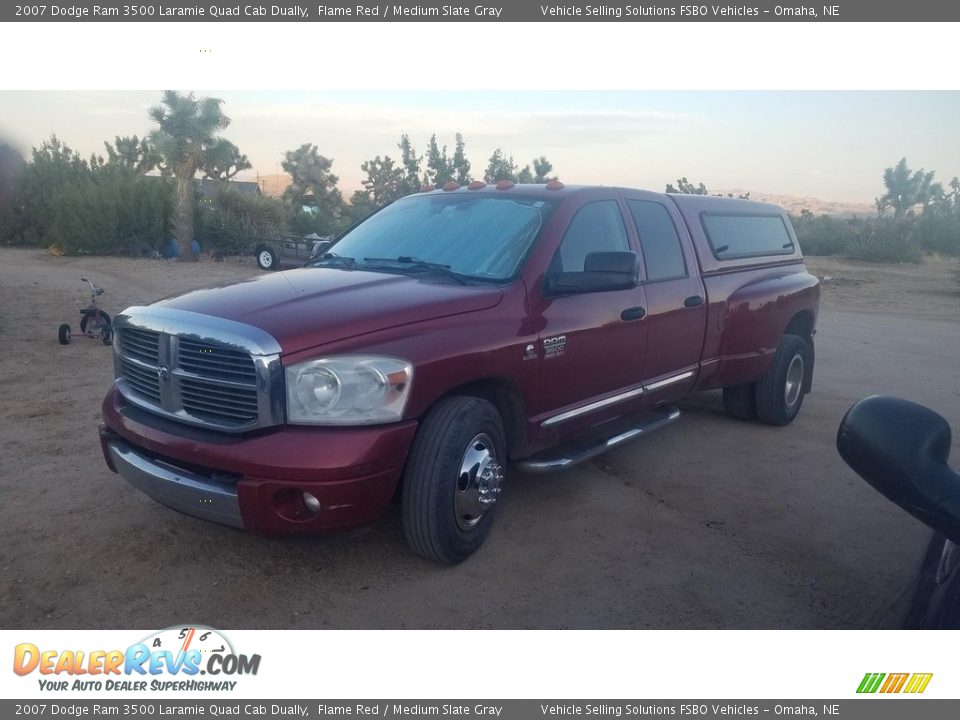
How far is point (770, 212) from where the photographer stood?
656cm

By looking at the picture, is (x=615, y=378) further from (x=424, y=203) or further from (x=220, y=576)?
(x=220, y=576)

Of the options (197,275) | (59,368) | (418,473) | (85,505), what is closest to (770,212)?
(418,473)

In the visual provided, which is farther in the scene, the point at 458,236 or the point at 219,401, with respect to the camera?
the point at 458,236

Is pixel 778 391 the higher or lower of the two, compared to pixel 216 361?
lower

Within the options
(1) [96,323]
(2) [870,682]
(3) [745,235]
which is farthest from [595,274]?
(1) [96,323]

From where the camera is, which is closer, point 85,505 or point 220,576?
point 220,576

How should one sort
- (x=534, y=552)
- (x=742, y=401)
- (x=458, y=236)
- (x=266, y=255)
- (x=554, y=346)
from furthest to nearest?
(x=266, y=255) → (x=742, y=401) → (x=458, y=236) → (x=554, y=346) → (x=534, y=552)

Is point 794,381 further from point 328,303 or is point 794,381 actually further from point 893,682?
point 328,303

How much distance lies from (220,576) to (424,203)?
267 centimetres

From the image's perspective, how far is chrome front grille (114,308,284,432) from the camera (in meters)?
3.00

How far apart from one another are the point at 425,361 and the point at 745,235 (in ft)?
12.6

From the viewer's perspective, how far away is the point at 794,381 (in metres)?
6.29

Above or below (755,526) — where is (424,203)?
above

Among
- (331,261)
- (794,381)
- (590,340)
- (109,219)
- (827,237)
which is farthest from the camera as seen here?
(827,237)
